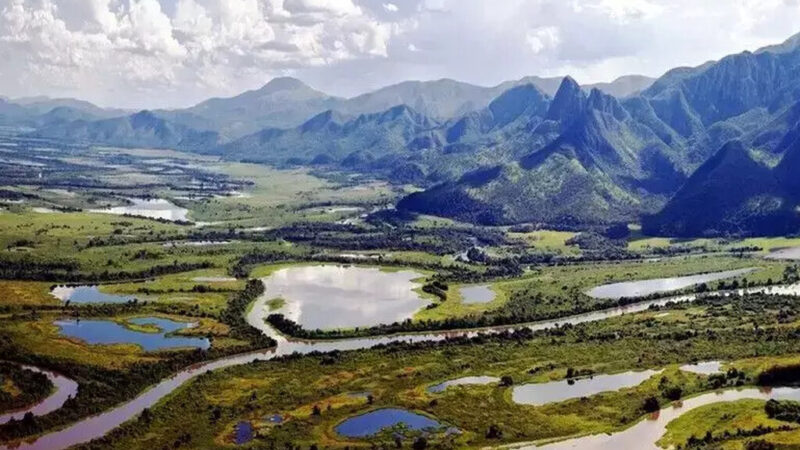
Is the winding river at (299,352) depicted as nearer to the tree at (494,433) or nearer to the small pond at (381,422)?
the tree at (494,433)

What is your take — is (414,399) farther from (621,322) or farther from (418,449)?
(621,322)

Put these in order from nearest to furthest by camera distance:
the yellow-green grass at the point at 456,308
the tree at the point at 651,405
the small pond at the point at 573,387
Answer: the tree at the point at 651,405
the small pond at the point at 573,387
the yellow-green grass at the point at 456,308

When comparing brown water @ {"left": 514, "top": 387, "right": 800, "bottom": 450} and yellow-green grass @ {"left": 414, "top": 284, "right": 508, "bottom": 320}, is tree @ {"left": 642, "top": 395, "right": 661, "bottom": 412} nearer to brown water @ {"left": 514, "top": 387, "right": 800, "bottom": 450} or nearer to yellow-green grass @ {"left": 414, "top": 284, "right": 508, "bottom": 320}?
brown water @ {"left": 514, "top": 387, "right": 800, "bottom": 450}

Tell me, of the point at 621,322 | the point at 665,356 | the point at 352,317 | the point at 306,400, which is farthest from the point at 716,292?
the point at 306,400

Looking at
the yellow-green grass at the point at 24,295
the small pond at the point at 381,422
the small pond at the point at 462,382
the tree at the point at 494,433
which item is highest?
the yellow-green grass at the point at 24,295

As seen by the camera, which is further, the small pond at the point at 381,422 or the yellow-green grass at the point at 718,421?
the small pond at the point at 381,422

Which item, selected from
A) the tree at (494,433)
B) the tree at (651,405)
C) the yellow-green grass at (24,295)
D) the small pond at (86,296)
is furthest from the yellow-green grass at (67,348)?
the tree at (651,405)
